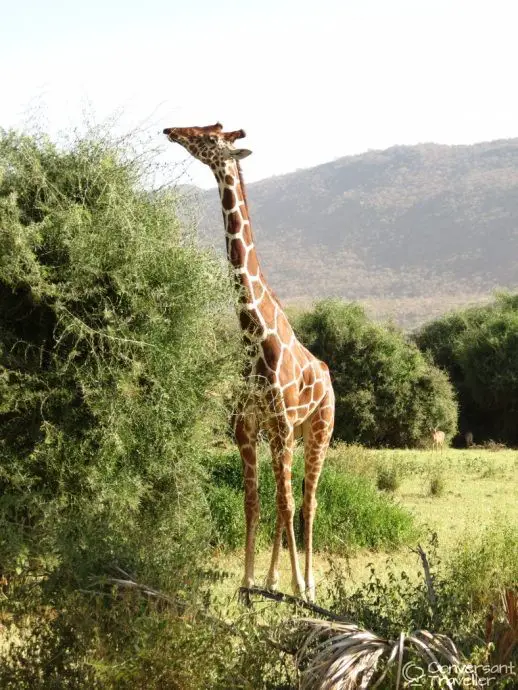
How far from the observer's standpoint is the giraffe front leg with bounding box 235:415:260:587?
332 inches

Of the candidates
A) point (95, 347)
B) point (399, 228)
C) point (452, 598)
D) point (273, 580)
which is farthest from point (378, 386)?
point (399, 228)

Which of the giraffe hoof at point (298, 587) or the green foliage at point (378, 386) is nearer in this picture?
the giraffe hoof at point (298, 587)

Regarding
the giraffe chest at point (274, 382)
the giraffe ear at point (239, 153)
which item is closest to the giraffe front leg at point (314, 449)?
the giraffe chest at point (274, 382)

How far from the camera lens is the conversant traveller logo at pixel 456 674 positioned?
442 centimetres

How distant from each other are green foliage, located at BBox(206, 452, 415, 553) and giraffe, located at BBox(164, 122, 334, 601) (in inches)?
76.4

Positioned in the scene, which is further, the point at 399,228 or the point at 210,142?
the point at 399,228

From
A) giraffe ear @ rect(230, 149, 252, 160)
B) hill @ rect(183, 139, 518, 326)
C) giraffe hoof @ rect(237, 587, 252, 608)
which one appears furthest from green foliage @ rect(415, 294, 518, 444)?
hill @ rect(183, 139, 518, 326)

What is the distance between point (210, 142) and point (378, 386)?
2008 centimetres

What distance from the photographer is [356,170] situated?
14662 centimetres

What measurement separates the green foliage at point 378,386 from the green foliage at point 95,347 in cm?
1987

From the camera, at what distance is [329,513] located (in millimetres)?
11727

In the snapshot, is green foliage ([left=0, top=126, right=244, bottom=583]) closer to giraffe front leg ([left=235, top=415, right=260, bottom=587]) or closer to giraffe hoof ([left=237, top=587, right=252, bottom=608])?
giraffe front leg ([left=235, top=415, right=260, bottom=587])

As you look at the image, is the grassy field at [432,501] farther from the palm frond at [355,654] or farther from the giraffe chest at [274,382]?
the palm frond at [355,654]

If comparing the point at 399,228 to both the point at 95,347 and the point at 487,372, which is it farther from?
the point at 95,347
